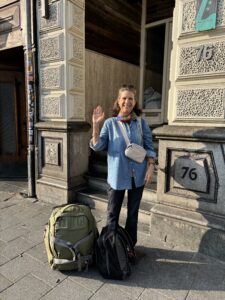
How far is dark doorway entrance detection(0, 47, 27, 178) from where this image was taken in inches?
250

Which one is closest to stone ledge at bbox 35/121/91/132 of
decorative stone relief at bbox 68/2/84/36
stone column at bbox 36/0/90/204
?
stone column at bbox 36/0/90/204

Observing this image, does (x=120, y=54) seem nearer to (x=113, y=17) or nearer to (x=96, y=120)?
(x=113, y=17)

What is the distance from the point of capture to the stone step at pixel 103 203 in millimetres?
3389

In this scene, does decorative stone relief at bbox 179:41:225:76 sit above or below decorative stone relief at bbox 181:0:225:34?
below

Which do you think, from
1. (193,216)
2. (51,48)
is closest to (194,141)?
(193,216)

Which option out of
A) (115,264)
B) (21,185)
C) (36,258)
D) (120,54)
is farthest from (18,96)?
(115,264)

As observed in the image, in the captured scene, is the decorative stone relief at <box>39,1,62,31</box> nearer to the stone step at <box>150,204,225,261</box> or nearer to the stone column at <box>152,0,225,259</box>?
the stone column at <box>152,0,225,259</box>

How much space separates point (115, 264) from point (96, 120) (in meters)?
1.34

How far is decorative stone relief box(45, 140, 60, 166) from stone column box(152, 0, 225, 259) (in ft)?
6.01

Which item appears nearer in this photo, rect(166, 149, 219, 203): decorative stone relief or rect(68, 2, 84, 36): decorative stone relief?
rect(166, 149, 219, 203): decorative stone relief

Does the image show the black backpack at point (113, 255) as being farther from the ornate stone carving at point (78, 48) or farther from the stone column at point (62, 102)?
the ornate stone carving at point (78, 48)

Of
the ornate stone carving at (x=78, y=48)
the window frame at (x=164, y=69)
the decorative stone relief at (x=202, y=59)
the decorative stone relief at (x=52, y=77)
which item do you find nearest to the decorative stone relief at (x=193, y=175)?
the decorative stone relief at (x=202, y=59)

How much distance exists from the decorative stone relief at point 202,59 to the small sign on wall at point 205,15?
0.18 meters

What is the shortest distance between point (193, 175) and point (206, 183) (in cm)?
16
